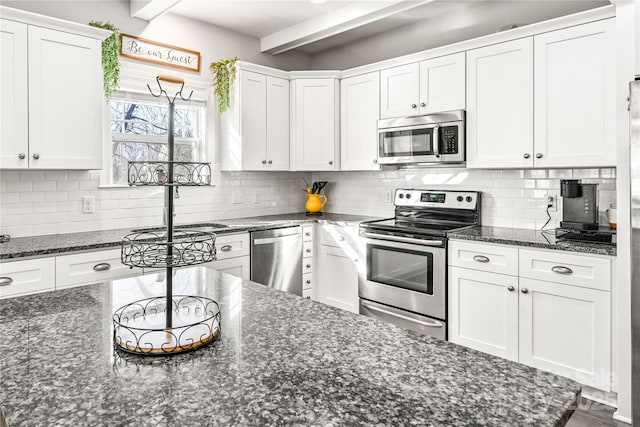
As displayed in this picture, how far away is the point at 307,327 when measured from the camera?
1.17 m

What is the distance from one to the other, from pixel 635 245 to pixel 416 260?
4.73 feet

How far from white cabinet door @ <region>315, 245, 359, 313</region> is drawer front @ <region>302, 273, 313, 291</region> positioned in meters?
0.07

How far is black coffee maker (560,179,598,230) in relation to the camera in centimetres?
271

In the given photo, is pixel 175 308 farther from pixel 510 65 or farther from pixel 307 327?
pixel 510 65

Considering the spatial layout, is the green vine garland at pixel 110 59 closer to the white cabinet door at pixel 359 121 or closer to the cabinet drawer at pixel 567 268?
the white cabinet door at pixel 359 121

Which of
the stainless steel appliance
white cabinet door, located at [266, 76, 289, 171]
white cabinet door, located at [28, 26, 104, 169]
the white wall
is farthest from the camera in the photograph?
white cabinet door, located at [266, 76, 289, 171]

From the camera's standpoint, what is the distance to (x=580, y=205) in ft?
9.05

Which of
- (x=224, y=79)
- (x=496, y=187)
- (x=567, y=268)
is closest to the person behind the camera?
(x=567, y=268)

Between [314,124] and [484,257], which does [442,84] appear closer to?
[314,124]

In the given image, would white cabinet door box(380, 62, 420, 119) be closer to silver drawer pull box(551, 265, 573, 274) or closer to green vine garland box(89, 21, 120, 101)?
silver drawer pull box(551, 265, 573, 274)

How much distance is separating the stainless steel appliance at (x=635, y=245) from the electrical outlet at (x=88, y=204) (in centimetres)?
340

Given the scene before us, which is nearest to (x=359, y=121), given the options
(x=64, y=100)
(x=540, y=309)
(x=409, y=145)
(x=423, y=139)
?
(x=409, y=145)

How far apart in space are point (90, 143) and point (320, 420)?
9.28ft

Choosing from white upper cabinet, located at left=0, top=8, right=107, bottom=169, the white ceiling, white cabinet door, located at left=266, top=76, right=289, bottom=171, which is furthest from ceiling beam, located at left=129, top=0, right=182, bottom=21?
white cabinet door, located at left=266, top=76, right=289, bottom=171
